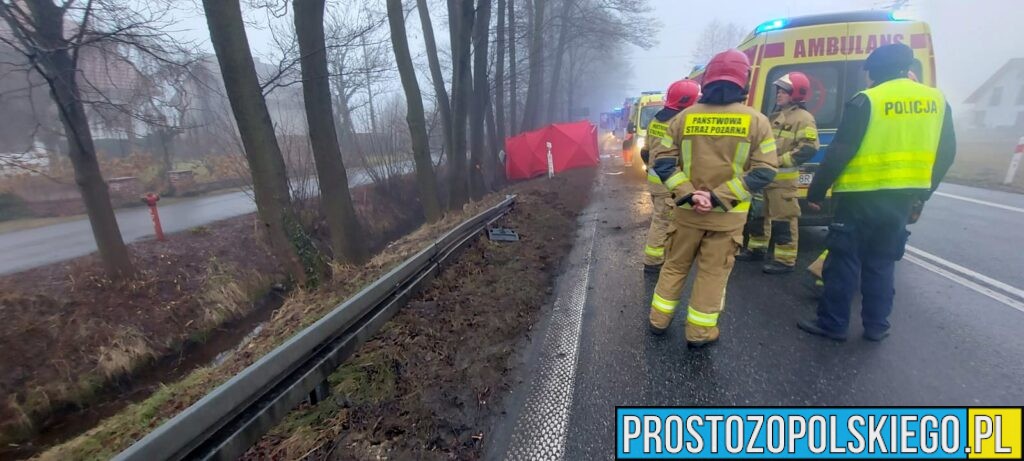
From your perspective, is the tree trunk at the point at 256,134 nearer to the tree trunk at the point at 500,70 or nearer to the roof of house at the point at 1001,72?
the tree trunk at the point at 500,70

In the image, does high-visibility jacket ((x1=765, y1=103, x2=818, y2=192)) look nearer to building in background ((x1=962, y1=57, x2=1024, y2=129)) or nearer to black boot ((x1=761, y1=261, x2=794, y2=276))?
black boot ((x1=761, y1=261, x2=794, y2=276))

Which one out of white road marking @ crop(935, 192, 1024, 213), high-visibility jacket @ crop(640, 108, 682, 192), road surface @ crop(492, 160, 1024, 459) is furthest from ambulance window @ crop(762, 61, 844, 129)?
white road marking @ crop(935, 192, 1024, 213)

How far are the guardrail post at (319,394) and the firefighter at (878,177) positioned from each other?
321 centimetres

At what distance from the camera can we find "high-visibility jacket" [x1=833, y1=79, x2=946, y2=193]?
282 cm

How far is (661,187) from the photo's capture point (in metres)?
4.80

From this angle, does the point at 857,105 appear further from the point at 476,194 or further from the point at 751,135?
the point at 476,194

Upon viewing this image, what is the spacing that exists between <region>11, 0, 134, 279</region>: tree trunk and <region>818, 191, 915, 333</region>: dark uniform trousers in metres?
8.66

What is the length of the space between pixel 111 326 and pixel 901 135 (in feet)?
30.2

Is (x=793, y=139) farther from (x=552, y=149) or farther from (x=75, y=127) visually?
(x=552, y=149)

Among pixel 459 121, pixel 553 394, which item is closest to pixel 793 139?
pixel 553 394

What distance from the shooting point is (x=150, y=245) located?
357 inches

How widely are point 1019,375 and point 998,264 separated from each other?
2.68 metres

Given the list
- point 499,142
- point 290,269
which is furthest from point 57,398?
point 499,142

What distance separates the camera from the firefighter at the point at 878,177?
2844 millimetres
